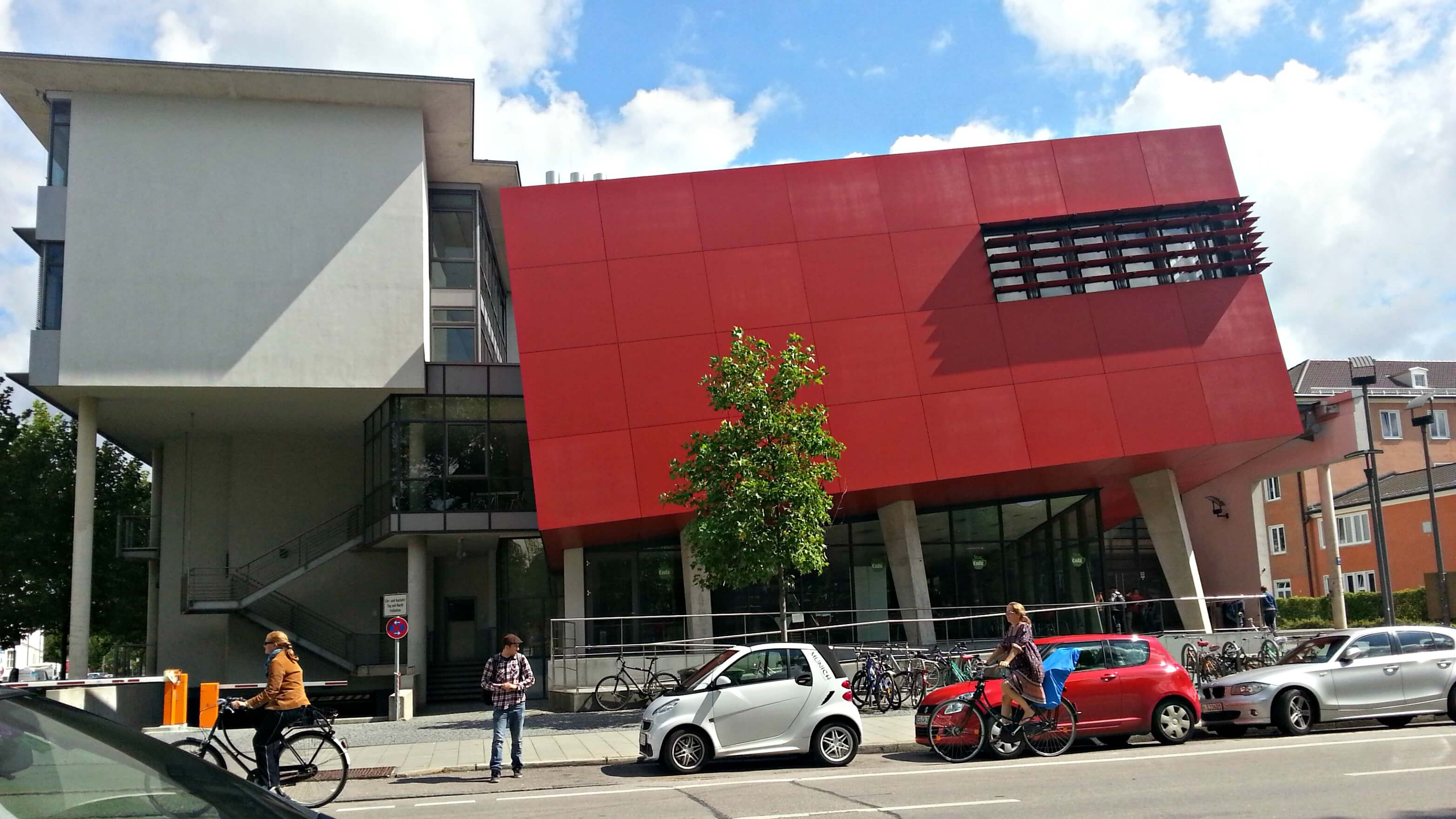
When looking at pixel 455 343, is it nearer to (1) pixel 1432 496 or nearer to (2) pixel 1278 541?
(1) pixel 1432 496

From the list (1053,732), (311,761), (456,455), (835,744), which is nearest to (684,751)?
(835,744)

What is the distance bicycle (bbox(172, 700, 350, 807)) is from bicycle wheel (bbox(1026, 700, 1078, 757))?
8040 millimetres

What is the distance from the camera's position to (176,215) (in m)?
29.3

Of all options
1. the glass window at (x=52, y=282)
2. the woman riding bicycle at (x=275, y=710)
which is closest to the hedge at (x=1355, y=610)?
the woman riding bicycle at (x=275, y=710)

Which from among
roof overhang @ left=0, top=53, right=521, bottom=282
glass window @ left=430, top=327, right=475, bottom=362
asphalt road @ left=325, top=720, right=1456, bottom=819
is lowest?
asphalt road @ left=325, top=720, right=1456, bottom=819

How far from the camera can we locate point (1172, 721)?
14.8m

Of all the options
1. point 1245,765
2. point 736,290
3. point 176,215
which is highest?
point 176,215

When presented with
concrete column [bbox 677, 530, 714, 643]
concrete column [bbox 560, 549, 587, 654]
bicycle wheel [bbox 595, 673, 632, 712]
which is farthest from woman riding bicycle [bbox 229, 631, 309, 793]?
concrete column [bbox 560, 549, 587, 654]

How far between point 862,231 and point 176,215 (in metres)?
17.8

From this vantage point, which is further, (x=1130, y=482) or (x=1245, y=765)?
(x=1130, y=482)

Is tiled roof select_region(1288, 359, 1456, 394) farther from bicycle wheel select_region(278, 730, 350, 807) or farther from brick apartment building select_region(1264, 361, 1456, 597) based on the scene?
bicycle wheel select_region(278, 730, 350, 807)

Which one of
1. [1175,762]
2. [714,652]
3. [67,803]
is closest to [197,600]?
[714,652]

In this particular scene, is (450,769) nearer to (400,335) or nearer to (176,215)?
(400,335)

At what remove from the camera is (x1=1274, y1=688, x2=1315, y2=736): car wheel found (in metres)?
15.4
